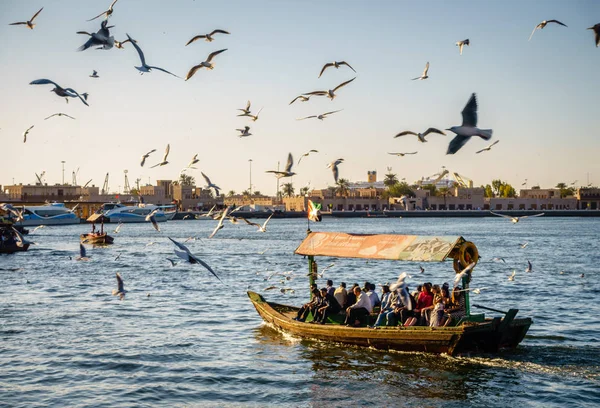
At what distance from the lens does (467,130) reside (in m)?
11.8

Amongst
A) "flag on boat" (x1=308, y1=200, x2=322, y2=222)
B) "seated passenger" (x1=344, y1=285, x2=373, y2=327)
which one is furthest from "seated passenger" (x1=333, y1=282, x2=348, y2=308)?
"flag on boat" (x1=308, y1=200, x2=322, y2=222)

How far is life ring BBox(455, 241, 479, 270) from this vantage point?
63.9 ft

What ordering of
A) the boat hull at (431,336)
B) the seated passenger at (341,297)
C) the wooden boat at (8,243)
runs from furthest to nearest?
the wooden boat at (8,243) → the seated passenger at (341,297) → the boat hull at (431,336)

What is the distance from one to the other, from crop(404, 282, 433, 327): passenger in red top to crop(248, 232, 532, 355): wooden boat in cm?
32

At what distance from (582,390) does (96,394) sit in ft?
39.4

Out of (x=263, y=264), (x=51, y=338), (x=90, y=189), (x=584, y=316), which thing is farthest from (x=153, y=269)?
(x=90, y=189)

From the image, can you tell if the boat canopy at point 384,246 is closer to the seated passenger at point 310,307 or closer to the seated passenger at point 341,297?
the seated passenger at point 341,297

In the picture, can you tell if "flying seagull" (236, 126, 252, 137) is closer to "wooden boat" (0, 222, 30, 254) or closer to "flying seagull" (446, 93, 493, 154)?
"flying seagull" (446, 93, 493, 154)

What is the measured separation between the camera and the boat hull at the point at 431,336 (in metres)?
19.2

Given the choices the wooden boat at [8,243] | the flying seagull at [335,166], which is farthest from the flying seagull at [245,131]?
the wooden boat at [8,243]

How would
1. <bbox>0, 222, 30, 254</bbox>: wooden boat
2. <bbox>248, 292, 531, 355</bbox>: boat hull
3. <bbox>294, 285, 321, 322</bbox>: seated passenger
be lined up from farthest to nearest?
<bbox>0, 222, 30, 254</bbox>: wooden boat, <bbox>294, 285, 321, 322</bbox>: seated passenger, <bbox>248, 292, 531, 355</bbox>: boat hull

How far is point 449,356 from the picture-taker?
773 inches

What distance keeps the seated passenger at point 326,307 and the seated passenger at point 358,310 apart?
77 centimetres

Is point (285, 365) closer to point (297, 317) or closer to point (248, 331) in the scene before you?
point (297, 317)
